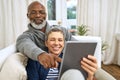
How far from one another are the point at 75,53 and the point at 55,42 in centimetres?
41

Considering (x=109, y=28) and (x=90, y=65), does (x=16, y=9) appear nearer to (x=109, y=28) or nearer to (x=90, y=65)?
(x=109, y=28)

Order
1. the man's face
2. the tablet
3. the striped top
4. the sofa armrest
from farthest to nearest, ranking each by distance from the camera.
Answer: the man's face < the striped top < the sofa armrest < the tablet

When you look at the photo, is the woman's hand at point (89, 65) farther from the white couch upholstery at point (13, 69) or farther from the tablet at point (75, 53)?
the white couch upholstery at point (13, 69)

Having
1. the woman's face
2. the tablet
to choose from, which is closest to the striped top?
the woman's face

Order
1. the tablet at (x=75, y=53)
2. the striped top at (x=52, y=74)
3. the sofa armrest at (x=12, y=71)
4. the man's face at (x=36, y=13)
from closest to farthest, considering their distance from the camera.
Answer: the tablet at (x=75, y=53) < the sofa armrest at (x=12, y=71) < the striped top at (x=52, y=74) < the man's face at (x=36, y=13)

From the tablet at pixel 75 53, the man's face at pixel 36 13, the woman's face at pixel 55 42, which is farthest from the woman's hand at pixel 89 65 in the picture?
the man's face at pixel 36 13

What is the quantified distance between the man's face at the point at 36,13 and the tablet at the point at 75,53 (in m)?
0.92

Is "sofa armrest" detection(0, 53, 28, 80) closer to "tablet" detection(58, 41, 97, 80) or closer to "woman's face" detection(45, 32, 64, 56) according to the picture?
"woman's face" detection(45, 32, 64, 56)

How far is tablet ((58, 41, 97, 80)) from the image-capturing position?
3.31 feet

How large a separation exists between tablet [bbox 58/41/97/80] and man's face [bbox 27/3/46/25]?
917 millimetres

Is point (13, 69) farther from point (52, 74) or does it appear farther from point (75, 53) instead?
point (75, 53)

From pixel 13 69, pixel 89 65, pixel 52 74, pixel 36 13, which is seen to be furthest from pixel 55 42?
pixel 36 13

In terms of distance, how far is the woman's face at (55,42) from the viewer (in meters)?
1.41

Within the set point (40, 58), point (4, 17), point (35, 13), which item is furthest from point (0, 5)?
point (40, 58)
